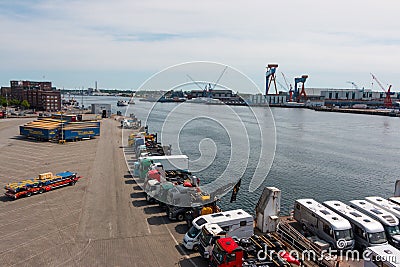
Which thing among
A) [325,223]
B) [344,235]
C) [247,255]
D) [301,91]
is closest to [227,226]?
[247,255]

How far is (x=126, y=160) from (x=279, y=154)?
14041 millimetres

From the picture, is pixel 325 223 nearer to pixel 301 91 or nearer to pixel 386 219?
pixel 386 219

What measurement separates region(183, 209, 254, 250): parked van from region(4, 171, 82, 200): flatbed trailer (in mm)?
7739

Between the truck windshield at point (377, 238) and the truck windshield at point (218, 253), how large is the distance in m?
4.35

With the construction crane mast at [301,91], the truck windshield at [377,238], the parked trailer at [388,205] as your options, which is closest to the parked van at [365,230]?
the truck windshield at [377,238]

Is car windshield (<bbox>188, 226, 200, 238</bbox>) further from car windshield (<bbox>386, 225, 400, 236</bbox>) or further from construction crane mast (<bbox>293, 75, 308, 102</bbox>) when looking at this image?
construction crane mast (<bbox>293, 75, 308, 102</bbox>)

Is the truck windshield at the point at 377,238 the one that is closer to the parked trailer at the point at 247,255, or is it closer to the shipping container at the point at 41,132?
the parked trailer at the point at 247,255

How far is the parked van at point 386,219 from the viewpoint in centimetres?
886

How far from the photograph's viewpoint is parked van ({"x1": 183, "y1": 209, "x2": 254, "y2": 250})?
860 cm

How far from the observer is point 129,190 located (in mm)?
13703

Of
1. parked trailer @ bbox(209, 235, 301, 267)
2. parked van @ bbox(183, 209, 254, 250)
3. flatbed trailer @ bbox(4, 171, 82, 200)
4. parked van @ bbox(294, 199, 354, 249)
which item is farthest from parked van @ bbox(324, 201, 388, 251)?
flatbed trailer @ bbox(4, 171, 82, 200)

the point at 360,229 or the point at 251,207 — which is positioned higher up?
the point at 360,229

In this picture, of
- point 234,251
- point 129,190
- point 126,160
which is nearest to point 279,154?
point 126,160

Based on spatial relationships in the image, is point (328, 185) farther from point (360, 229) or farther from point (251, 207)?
point (360, 229)
